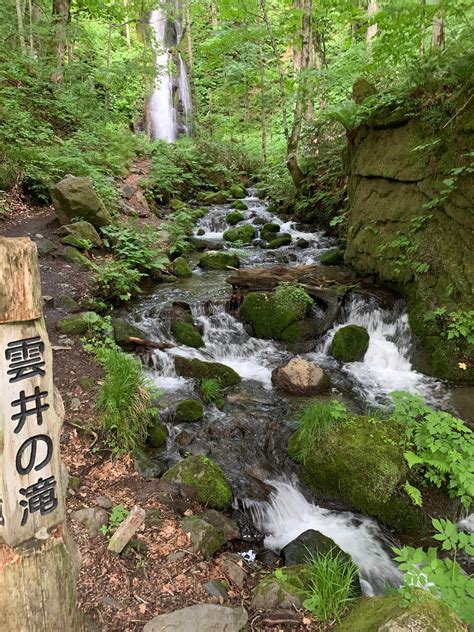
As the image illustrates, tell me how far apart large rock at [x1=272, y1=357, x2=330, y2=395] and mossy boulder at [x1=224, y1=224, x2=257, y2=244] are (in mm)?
6789

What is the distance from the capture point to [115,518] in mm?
3461

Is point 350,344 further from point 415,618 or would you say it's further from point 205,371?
point 415,618

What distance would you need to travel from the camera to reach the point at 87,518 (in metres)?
3.38

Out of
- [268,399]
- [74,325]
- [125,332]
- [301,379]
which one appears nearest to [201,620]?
[268,399]

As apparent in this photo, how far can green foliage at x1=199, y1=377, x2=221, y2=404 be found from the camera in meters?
5.88

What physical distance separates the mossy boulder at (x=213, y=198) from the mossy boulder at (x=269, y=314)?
8.99 meters

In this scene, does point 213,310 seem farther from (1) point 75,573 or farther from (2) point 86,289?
(1) point 75,573

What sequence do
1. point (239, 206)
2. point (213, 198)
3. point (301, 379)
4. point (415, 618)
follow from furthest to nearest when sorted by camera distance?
point (213, 198) < point (239, 206) < point (301, 379) < point (415, 618)

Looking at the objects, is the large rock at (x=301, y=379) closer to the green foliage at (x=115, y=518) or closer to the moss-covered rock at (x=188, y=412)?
the moss-covered rock at (x=188, y=412)

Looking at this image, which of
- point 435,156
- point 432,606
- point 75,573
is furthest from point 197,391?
point 435,156

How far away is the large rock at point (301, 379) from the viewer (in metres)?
6.21

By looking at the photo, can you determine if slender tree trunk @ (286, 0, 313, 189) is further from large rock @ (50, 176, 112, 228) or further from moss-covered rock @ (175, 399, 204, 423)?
moss-covered rock @ (175, 399, 204, 423)

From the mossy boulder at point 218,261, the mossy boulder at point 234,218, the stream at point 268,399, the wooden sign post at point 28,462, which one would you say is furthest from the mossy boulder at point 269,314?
the mossy boulder at point 234,218

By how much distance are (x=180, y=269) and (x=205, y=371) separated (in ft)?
13.6
